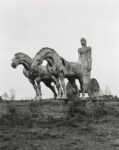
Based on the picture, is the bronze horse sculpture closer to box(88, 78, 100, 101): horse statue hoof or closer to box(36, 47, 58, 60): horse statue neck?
box(36, 47, 58, 60): horse statue neck

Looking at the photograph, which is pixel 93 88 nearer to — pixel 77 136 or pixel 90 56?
pixel 90 56

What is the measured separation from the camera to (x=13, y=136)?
23.1 meters

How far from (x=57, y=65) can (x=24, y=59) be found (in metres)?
2.06

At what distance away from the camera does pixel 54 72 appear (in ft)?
94.0

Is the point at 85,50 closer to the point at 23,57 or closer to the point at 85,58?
the point at 85,58

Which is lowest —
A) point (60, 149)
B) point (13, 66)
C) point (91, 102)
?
point (60, 149)

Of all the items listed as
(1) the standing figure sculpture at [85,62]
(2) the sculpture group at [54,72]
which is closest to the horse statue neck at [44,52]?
(2) the sculpture group at [54,72]

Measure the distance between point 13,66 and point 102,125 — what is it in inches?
255

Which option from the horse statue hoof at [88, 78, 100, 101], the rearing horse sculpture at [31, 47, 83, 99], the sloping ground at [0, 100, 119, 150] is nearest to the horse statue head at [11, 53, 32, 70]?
the rearing horse sculpture at [31, 47, 83, 99]

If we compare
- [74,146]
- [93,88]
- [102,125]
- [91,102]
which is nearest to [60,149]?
[74,146]

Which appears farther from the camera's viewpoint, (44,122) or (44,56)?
(44,56)

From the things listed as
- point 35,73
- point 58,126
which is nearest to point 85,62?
point 35,73

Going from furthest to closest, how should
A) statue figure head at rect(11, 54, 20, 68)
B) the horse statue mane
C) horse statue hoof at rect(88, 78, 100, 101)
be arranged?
horse statue hoof at rect(88, 78, 100, 101) → the horse statue mane → statue figure head at rect(11, 54, 20, 68)

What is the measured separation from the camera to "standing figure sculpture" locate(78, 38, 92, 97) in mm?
30344
